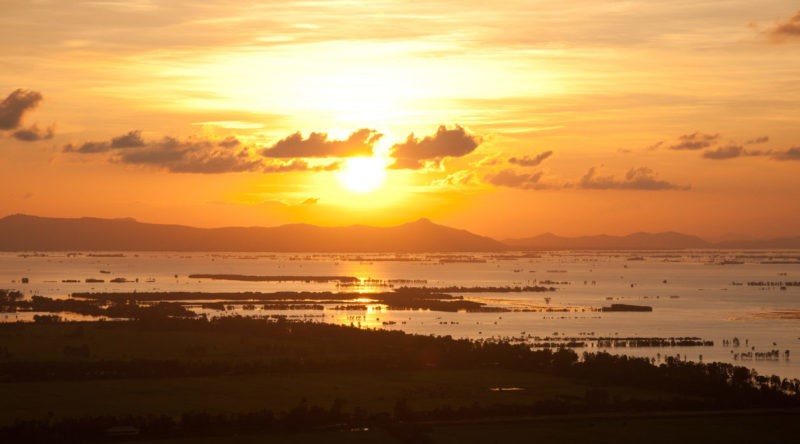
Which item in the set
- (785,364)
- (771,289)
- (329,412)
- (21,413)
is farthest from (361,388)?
(771,289)

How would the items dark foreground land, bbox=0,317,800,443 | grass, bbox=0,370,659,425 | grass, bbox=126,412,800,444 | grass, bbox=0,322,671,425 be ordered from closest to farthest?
1. grass, bbox=126,412,800,444
2. dark foreground land, bbox=0,317,800,443
3. grass, bbox=0,370,659,425
4. grass, bbox=0,322,671,425

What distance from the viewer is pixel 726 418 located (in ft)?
197

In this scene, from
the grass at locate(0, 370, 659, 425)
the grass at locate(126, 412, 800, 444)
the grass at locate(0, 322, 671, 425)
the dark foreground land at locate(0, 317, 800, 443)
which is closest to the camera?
the grass at locate(126, 412, 800, 444)

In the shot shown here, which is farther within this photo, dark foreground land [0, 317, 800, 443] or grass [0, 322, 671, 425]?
grass [0, 322, 671, 425]

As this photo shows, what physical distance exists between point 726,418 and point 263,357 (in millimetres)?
36371

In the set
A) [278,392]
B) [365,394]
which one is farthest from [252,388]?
[365,394]

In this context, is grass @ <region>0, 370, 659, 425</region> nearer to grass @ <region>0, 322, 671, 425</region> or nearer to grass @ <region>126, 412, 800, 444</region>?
grass @ <region>0, 322, 671, 425</region>

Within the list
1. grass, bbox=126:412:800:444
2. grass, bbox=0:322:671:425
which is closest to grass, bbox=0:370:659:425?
grass, bbox=0:322:671:425

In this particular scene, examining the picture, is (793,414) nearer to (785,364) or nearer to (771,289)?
(785,364)

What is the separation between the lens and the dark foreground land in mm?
55125

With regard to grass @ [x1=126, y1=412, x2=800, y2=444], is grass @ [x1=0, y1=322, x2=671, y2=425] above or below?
above

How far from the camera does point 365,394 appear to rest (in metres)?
66.1

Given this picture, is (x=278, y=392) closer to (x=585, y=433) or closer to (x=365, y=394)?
(x=365, y=394)

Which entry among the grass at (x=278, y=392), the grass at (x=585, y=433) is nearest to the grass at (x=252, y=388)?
the grass at (x=278, y=392)
